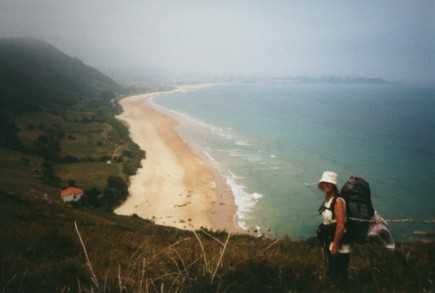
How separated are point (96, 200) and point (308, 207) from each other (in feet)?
70.1

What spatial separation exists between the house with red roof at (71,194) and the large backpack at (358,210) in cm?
3046

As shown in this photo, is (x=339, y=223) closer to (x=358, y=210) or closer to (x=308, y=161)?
(x=358, y=210)

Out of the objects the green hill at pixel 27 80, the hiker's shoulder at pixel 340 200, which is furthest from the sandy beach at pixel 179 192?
the green hill at pixel 27 80

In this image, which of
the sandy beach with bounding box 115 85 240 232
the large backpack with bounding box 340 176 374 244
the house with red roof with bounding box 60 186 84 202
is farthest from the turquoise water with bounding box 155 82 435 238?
the house with red roof with bounding box 60 186 84 202

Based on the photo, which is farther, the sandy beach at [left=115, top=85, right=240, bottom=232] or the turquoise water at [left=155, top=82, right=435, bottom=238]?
the turquoise water at [left=155, top=82, right=435, bottom=238]

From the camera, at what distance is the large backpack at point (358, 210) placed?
3436mm

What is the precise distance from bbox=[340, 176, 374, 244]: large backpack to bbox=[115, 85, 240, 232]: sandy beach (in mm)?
16988

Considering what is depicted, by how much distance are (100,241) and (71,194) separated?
2894cm

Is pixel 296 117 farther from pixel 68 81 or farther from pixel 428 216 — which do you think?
pixel 68 81

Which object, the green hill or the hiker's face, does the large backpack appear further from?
the green hill

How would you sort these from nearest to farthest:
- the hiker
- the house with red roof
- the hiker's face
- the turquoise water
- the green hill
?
the hiker
the hiker's face
the turquoise water
the house with red roof
the green hill

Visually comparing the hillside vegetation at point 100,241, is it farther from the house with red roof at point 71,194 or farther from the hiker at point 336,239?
the house with red roof at point 71,194

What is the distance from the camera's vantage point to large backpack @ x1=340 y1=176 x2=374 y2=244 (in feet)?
11.3

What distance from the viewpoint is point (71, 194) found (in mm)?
30609
